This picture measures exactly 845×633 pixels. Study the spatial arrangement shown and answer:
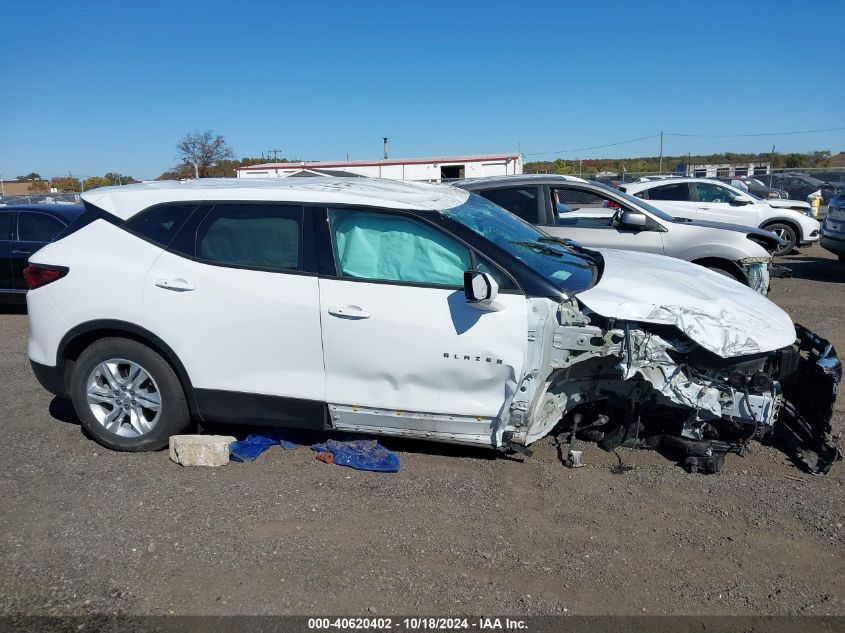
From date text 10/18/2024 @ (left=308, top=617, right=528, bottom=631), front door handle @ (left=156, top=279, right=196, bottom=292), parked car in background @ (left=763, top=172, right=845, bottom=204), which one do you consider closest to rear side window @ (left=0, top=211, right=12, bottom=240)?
front door handle @ (left=156, top=279, right=196, bottom=292)

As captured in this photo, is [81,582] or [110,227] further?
[110,227]

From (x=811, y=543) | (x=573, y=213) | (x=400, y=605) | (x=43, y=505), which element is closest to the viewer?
(x=400, y=605)

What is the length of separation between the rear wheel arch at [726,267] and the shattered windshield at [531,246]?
377 centimetres

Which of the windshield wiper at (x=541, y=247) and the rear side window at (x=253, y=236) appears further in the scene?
the windshield wiper at (x=541, y=247)

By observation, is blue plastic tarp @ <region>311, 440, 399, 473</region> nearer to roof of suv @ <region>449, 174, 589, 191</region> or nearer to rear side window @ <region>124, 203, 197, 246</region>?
rear side window @ <region>124, 203, 197, 246</region>

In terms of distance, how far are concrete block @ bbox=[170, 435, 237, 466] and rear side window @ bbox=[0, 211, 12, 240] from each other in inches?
248

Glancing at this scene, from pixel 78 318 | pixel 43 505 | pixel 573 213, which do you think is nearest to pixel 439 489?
pixel 43 505

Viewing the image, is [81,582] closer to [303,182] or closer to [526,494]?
[526,494]

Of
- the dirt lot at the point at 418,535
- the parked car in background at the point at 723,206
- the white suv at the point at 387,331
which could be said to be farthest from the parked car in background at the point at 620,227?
the parked car in background at the point at 723,206

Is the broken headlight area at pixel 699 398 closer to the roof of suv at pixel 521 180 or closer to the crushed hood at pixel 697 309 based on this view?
the crushed hood at pixel 697 309

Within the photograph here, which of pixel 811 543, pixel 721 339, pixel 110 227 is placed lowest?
pixel 811 543

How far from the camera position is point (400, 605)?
10.2 ft

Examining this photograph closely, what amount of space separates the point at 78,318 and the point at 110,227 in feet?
2.05

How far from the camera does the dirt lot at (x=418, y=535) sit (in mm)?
3180
